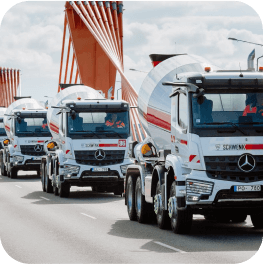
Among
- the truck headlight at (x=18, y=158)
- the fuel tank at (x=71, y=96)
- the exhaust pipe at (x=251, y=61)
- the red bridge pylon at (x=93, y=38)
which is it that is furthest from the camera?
the red bridge pylon at (x=93, y=38)

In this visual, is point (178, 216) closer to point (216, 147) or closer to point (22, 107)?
point (216, 147)

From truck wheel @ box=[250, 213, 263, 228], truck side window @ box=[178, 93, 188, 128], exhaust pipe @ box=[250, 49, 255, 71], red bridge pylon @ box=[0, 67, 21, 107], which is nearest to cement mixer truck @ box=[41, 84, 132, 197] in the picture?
exhaust pipe @ box=[250, 49, 255, 71]

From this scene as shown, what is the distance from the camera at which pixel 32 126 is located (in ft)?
114

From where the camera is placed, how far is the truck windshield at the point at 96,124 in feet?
76.1

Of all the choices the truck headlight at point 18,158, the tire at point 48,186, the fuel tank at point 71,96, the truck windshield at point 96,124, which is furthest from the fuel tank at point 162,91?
the truck headlight at point 18,158

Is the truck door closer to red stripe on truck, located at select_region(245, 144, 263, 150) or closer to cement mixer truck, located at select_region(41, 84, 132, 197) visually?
red stripe on truck, located at select_region(245, 144, 263, 150)

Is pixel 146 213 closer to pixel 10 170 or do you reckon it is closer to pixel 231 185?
pixel 231 185

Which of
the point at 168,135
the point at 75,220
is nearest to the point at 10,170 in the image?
the point at 75,220

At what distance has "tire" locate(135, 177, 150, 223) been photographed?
16.0m

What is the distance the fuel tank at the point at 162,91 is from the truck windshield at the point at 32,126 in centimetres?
1788

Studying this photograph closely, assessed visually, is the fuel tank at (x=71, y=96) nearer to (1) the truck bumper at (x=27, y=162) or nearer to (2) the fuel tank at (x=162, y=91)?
(1) the truck bumper at (x=27, y=162)

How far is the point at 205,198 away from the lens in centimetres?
1281

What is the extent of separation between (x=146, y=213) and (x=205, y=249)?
14.2 ft

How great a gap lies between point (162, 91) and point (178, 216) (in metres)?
3.04
